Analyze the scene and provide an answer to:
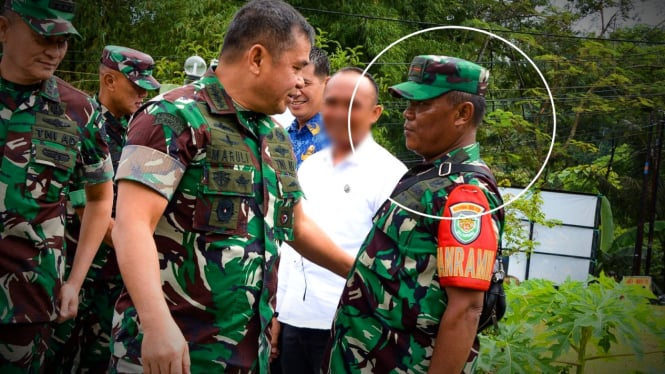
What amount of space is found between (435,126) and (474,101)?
182 millimetres

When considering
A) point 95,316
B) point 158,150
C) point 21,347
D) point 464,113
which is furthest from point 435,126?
point 95,316

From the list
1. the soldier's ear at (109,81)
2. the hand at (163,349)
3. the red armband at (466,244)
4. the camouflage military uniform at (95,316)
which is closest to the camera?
the hand at (163,349)

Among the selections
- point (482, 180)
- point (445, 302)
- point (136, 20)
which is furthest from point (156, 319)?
point (136, 20)

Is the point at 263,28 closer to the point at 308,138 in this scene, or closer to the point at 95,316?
the point at 308,138

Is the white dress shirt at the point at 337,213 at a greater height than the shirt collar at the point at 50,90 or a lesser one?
lesser

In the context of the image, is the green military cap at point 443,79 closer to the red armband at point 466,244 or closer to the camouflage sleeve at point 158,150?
the red armband at point 466,244

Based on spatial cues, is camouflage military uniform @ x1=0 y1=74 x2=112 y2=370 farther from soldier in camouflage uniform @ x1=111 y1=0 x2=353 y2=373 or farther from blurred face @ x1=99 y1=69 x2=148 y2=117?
blurred face @ x1=99 y1=69 x2=148 y2=117

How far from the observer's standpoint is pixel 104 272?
4.32m

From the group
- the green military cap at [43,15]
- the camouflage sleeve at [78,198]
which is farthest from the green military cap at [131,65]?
the green military cap at [43,15]

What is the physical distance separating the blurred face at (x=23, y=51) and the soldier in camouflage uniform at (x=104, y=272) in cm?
79

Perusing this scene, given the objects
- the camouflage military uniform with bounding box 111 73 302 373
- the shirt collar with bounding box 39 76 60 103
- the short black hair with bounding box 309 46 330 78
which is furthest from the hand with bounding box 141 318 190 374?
the short black hair with bounding box 309 46 330 78

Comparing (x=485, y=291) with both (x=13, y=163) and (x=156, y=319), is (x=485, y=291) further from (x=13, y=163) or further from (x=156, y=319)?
(x=13, y=163)

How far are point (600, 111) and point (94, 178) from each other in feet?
11.3

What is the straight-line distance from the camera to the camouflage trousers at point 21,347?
3148mm
